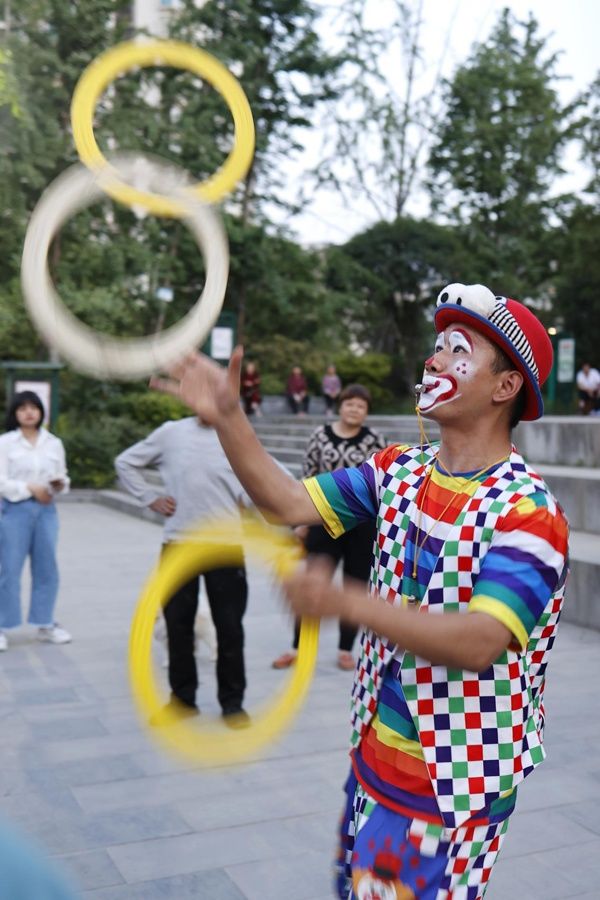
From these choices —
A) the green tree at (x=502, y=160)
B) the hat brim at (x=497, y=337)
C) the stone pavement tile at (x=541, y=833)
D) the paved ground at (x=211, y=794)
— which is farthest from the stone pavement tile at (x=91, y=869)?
the green tree at (x=502, y=160)

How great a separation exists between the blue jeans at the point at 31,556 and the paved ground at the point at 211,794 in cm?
36

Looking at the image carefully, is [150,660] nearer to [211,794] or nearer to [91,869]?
[91,869]

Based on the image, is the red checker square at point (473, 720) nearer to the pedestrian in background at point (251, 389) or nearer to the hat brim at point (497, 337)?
the hat brim at point (497, 337)

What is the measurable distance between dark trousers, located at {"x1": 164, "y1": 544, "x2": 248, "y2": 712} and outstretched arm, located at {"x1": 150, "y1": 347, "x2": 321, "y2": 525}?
319cm

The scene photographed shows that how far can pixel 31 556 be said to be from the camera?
7.53 metres

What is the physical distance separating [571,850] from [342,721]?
1.83 meters

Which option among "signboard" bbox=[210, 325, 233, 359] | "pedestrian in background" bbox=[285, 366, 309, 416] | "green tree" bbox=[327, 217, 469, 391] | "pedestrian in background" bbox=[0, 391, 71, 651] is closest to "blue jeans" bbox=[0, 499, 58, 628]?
"pedestrian in background" bbox=[0, 391, 71, 651]

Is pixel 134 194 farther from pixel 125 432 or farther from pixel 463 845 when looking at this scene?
pixel 125 432

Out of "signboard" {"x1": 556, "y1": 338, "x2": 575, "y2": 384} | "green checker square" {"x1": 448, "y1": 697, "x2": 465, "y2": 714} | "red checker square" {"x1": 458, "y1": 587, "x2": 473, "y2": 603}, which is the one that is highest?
"signboard" {"x1": 556, "y1": 338, "x2": 575, "y2": 384}

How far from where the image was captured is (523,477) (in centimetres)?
214

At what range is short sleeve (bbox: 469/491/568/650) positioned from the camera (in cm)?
190

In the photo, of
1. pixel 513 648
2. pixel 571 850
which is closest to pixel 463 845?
pixel 513 648

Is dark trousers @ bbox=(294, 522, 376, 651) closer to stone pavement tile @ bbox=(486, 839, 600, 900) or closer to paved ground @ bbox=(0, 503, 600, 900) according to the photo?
paved ground @ bbox=(0, 503, 600, 900)

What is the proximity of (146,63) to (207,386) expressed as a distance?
191cm
